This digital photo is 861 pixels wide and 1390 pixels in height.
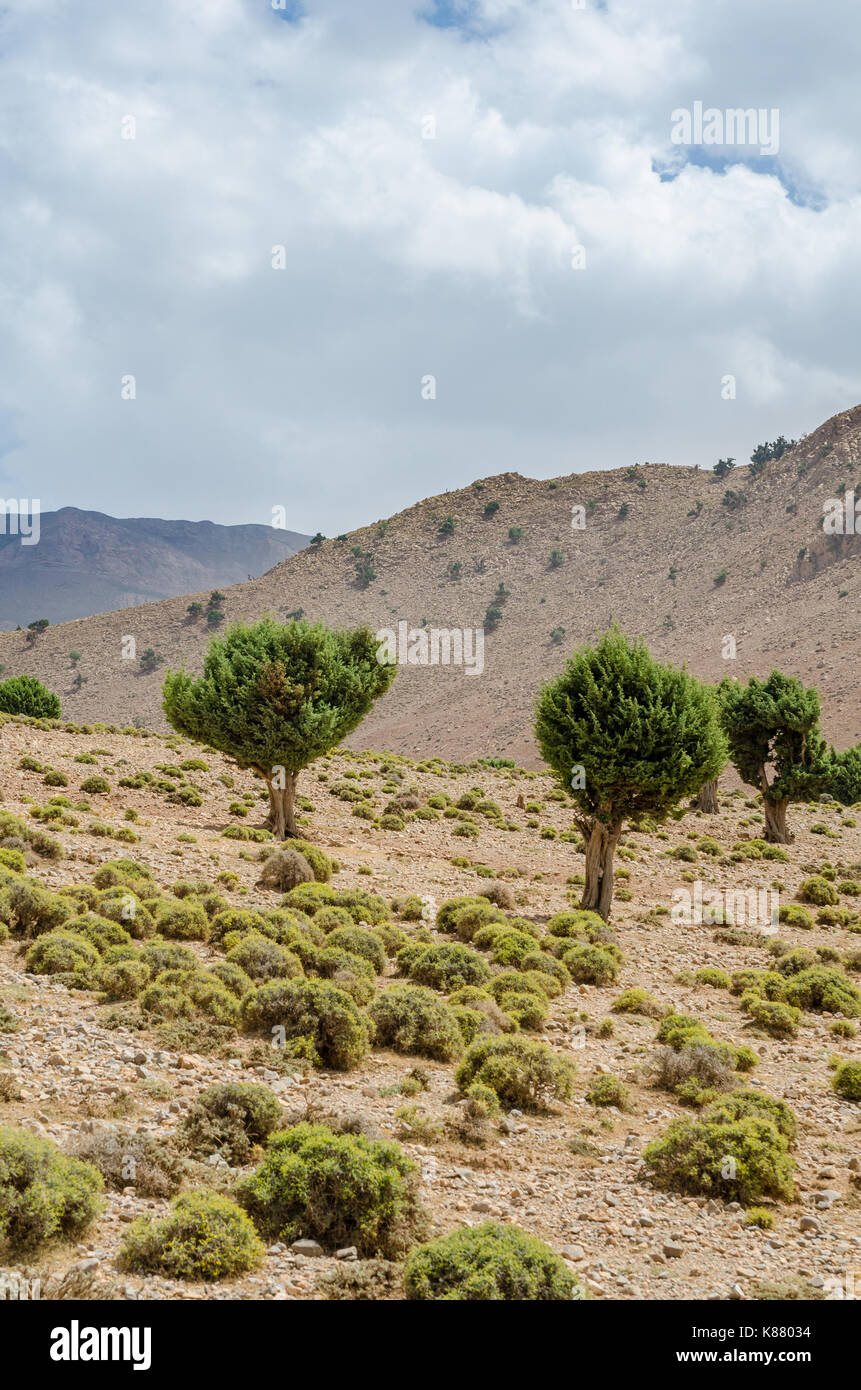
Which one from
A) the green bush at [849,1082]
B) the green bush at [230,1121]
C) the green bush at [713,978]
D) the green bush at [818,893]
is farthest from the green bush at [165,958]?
the green bush at [818,893]

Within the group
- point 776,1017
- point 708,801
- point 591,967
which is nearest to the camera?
point 776,1017

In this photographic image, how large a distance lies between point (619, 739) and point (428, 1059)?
11.6 m

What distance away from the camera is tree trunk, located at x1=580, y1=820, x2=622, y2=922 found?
2455 centimetres

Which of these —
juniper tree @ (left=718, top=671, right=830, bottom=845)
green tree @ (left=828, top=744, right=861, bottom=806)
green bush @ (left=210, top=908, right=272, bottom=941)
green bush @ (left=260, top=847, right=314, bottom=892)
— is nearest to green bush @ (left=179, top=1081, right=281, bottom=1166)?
green bush @ (left=210, top=908, right=272, bottom=941)

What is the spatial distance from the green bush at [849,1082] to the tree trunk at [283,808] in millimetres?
18880

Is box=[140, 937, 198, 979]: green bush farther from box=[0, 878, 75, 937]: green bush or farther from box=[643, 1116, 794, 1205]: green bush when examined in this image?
box=[643, 1116, 794, 1205]: green bush

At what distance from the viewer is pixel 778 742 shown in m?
41.5

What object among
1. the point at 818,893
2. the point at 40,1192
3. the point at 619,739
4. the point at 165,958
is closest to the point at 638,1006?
the point at 619,739

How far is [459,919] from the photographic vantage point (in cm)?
2031

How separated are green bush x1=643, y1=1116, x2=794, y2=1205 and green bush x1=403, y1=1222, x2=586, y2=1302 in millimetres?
3207

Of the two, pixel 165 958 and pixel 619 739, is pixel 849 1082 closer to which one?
pixel 165 958
